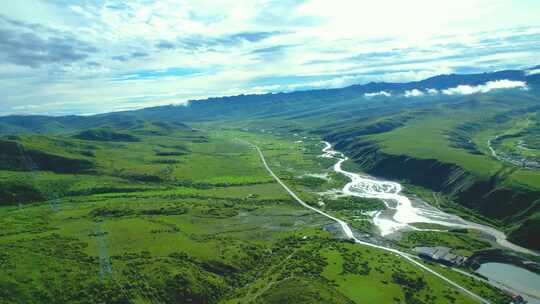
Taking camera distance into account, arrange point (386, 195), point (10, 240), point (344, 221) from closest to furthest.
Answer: point (10, 240) → point (344, 221) → point (386, 195)

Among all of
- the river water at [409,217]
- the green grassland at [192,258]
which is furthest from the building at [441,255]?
the river water at [409,217]

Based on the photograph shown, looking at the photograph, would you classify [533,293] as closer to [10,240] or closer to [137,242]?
[137,242]

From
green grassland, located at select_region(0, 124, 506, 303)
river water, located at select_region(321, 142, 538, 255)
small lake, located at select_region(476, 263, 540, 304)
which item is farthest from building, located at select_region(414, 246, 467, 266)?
river water, located at select_region(321, 142, 538, 255)

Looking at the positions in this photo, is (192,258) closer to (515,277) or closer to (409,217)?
(515,277)

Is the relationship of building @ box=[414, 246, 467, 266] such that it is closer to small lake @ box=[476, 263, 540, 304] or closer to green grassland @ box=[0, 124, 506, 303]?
small lake @ box=[476, 263, 540, 304]

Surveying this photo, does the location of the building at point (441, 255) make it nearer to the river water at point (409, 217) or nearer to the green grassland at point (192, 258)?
the green grassland at point (192, 258)

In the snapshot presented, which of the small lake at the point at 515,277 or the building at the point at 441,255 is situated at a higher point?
the building at the point at 441,255

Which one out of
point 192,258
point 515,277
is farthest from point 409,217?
point 192,258

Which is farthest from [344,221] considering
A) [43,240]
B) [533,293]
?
[43,240]
